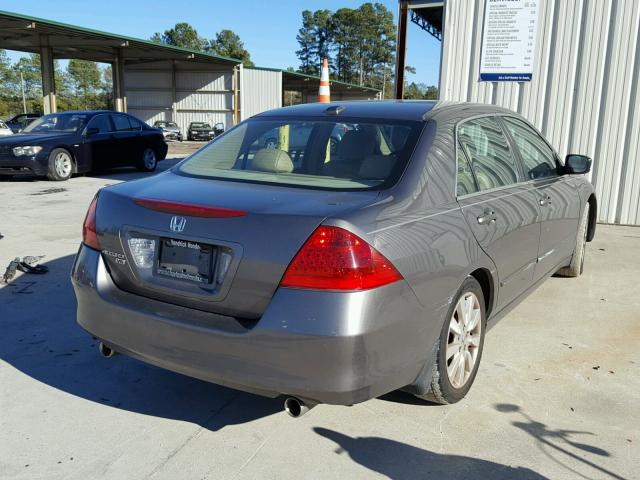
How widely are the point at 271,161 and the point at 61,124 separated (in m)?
11.8

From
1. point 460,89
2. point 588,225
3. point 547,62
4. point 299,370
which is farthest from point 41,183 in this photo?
point 299,370

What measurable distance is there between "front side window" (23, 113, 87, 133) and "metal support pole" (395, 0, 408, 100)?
728 centimetres

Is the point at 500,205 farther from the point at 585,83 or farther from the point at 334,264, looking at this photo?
the point at 585,83

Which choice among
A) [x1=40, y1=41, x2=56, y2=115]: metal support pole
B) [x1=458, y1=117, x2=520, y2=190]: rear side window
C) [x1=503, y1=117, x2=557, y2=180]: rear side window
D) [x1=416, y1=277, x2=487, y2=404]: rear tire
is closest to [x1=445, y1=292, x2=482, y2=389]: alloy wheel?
[x1=416, y1=277, x2=487, y2=404]: rear tire

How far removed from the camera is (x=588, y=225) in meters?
5.86

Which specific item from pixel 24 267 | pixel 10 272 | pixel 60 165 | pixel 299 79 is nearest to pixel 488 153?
pixel 10 272

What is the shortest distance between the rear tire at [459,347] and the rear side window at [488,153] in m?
0.69

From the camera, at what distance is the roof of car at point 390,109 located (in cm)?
335

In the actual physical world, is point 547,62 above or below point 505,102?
above

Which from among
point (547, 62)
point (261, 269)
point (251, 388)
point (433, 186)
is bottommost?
point (251, 388)

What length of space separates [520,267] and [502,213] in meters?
0.52

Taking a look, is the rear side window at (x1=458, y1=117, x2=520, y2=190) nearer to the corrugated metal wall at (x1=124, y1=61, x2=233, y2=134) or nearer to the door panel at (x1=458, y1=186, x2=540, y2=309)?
the door panel at (x1=458, y1=186, x2=540, y2=309)

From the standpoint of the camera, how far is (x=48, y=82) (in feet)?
92.4

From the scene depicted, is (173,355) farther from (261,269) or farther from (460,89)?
(460,89)
